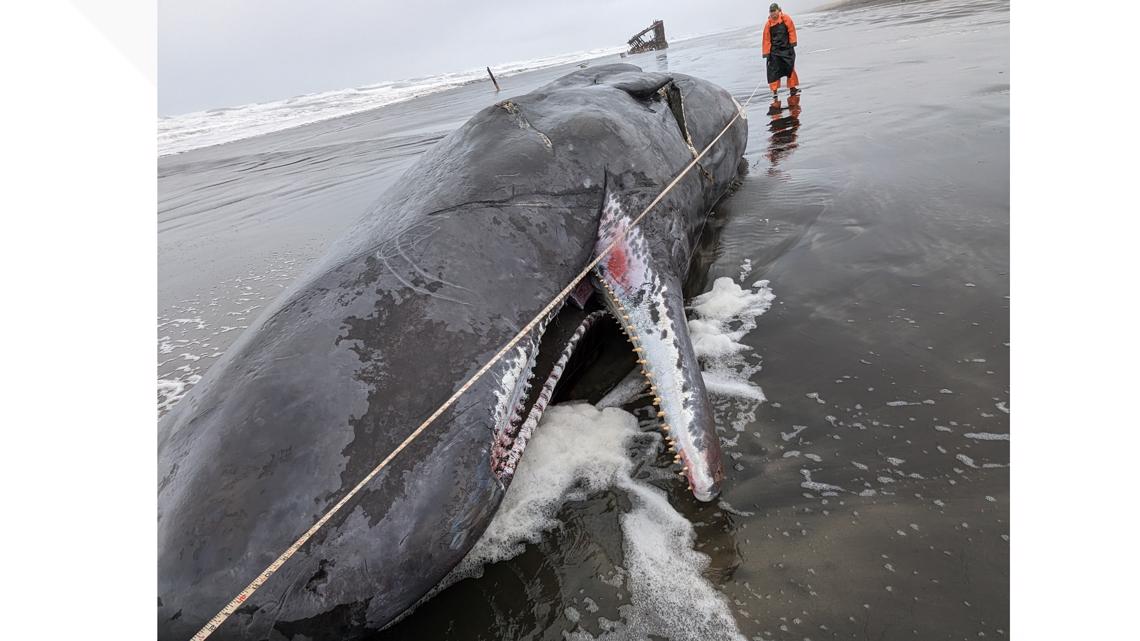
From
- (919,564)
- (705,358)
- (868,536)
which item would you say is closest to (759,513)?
(868,536)

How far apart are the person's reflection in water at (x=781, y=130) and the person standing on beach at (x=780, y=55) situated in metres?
0.82

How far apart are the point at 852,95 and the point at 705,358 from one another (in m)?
7.95

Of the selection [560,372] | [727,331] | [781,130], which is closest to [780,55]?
[781,130]

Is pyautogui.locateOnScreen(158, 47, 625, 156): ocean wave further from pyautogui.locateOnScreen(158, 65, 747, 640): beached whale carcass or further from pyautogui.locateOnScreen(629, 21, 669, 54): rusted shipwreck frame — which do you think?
pyautogui.locateOnScreen(158, 65, 747, 640): beached whale carcass

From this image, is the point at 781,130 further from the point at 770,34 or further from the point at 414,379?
the point at 414,379

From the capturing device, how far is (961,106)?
22.9 ft

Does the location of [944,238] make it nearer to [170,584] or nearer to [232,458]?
[232,458]

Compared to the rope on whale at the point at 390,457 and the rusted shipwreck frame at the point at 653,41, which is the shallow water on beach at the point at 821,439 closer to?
the rope on whale at the point at 390,457

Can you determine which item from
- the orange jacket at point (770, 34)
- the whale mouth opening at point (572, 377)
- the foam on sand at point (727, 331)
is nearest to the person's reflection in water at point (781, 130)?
the orange jacket at point (770, 34)

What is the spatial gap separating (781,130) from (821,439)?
6773 millimetres

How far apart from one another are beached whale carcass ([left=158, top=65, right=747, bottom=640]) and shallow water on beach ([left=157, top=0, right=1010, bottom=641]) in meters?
0.30

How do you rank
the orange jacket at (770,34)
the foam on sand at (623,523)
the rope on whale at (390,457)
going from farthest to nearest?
the orange jacket at (770,34) < the foam on sand at (623,523) < the rope on whale at (390,457)

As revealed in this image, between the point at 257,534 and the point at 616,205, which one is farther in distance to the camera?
the point at 616,205

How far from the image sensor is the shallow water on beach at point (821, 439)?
2.01 meters
